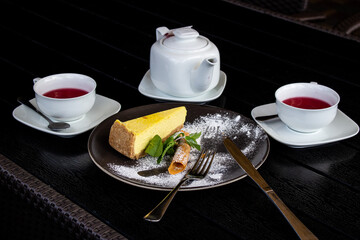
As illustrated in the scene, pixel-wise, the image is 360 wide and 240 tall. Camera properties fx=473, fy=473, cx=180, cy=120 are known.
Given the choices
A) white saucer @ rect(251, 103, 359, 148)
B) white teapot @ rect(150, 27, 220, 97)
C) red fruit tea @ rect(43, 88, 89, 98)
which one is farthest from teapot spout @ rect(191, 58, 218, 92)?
red fruit tea @ rect(43, 88, 89, 98)

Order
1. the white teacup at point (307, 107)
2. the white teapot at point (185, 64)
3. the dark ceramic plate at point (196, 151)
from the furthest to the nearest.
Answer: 1. the white teapot at point (185, 64)
2. the white teacup at point (307, 107)
3. the dark ceramic plate at point (196, 151)

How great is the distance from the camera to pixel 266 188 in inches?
31.9

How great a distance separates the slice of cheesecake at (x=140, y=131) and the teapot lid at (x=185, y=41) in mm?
184

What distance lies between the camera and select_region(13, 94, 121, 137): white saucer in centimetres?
97

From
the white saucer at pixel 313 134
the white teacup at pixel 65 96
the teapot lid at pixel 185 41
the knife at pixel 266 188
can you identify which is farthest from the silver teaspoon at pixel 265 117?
the white teacup at pixel 65 96

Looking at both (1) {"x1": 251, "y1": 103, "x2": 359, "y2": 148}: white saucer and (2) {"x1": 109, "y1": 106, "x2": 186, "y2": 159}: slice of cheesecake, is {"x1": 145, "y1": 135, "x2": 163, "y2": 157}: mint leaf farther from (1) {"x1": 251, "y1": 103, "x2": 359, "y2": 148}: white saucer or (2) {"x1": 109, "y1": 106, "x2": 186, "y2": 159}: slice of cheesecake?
(1) {"x1": 251, "y1": 103, "x2": 359, "y2": 148}: white saucer

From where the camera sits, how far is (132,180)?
813 mm

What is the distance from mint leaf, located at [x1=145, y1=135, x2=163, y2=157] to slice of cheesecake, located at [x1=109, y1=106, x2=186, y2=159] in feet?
0.04

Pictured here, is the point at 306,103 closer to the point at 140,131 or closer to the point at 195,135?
the point at 195,135

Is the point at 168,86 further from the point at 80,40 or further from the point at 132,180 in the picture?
the point at 80,40

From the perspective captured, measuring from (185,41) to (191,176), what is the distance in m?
0.38

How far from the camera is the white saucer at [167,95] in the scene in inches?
43.8

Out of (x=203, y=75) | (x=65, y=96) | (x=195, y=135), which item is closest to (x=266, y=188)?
(x=195, y=135)

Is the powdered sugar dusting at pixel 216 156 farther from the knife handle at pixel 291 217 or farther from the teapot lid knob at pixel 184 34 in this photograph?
the teapot lid knob at pixel 184 34
